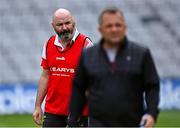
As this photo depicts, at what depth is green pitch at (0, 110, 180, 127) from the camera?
18239 mm

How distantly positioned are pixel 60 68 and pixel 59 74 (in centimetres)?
8

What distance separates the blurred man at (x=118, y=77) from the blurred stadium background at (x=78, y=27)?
18.0 m

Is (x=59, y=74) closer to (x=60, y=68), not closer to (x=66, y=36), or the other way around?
(x=60, y=68)

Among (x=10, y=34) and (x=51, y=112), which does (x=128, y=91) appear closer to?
(x=51, y=112)

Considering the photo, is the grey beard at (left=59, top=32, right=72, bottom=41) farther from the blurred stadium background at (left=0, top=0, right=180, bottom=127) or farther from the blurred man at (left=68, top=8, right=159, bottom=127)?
the blurred stadium background at (left=0, top=0, right=180, bottom=127)

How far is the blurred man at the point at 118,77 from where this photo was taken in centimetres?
627

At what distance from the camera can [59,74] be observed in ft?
29.4

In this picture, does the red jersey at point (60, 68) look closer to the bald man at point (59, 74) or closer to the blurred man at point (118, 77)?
the bald man at point (59, 74)

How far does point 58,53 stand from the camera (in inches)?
357

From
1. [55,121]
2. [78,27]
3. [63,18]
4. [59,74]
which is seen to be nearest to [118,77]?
[63,18]

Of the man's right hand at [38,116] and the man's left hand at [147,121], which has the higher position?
the man's left hand at [147,121]

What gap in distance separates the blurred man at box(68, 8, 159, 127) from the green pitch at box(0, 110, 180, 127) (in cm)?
1127

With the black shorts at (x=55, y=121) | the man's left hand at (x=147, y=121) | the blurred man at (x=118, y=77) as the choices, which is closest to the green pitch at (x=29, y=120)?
the black shorts at (x=55, y=121)

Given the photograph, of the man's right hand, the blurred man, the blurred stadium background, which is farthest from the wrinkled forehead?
the blurred stadium background
